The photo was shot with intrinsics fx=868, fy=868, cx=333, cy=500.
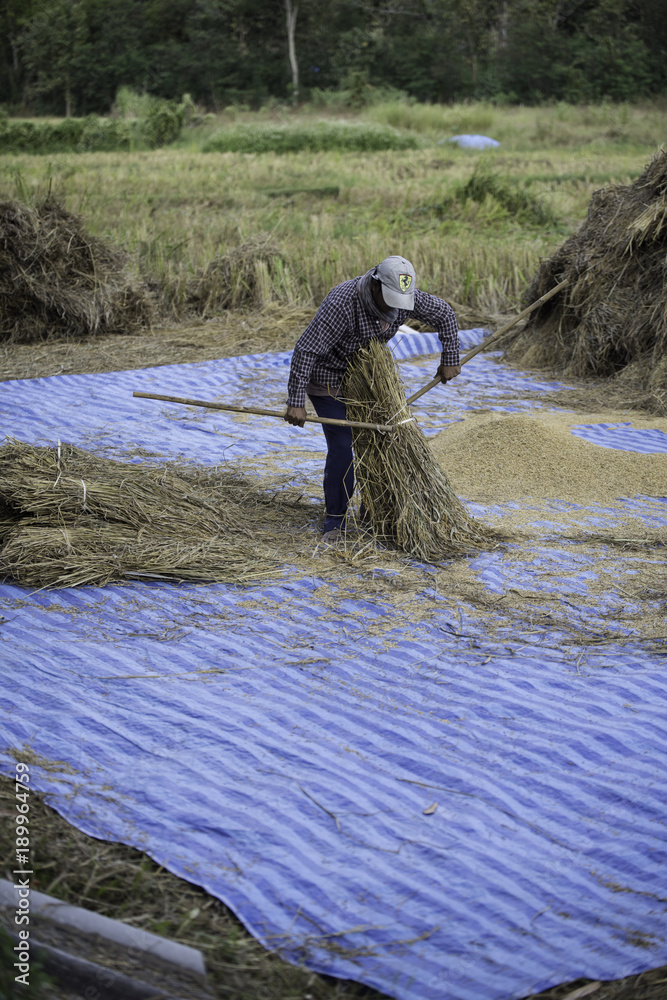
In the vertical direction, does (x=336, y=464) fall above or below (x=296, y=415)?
below

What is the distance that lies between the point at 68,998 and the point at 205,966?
0.85 ft

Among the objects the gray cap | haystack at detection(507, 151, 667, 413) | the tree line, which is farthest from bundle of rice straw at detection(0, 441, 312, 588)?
the tree line

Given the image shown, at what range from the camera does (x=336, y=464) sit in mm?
3729

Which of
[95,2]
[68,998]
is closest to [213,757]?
[68,998]

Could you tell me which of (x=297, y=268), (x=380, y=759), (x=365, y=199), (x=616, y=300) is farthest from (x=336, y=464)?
(x=365, y=199)

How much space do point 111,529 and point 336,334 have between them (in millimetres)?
1191

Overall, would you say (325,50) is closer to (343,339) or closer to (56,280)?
(56,280)

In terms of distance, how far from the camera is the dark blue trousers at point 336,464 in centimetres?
367

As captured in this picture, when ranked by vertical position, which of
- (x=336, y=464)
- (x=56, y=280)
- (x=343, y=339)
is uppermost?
(x=343, y=339)

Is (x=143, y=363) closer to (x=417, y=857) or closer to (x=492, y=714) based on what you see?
(x=492, y=714)

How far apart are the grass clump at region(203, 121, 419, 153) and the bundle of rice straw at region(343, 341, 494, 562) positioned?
17.5 m

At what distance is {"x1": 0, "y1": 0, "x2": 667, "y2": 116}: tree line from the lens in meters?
27.4

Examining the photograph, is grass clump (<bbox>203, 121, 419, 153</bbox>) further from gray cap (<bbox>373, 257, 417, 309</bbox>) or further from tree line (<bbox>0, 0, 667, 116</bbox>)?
gray cap (<bbox>373, 257, 417, 309</bbox>)

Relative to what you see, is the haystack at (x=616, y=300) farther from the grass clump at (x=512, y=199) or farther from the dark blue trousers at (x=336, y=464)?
the grass clump at (x=512, y=199)
